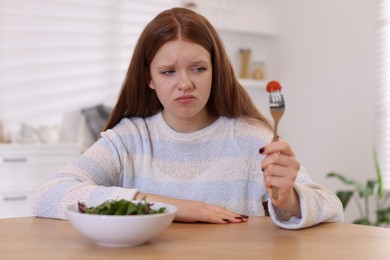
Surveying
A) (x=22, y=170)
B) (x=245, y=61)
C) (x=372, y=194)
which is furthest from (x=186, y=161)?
(x=245, y=61)

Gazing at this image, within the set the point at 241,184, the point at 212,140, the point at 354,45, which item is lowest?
the point at 241,184

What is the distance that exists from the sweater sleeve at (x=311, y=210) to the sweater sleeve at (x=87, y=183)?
359 millimetres

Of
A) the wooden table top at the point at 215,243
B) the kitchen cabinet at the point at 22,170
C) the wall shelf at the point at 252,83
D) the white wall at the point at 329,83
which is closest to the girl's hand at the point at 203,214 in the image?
the wooden table top at the point at 215,243

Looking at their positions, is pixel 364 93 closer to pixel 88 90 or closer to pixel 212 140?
pixel 88 90

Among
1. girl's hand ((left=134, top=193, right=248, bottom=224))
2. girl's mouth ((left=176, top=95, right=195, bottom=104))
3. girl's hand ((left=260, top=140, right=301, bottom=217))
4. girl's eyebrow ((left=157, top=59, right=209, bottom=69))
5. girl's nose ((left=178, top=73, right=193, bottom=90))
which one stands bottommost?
girl's hand ((left=134, top=193, right=248, bottom=224))

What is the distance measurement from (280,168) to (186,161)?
0.62 m

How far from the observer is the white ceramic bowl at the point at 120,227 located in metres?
1.02

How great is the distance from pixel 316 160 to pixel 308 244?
3.33 m

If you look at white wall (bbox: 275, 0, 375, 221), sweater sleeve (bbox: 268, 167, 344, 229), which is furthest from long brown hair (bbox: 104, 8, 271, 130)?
white wall (bbox: 275, 0, 375, 221)

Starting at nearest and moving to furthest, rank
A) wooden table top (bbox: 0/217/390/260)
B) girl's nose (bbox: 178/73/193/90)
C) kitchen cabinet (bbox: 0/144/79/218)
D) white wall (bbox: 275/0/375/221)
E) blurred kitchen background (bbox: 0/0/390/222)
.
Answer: wooden table top (bbox: 0/217/390/260) < girl's nose (bbox: 178/73/193/90) < kitchen cabinet (bbox: 0/144/79/218) < blurred kitchen background (bbox: 0/0/390/222) < white wall (bbox: 275/0/375/221)

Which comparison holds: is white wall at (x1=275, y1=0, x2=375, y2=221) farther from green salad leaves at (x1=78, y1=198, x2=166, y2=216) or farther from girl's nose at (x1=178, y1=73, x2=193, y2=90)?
green salad leaves at (x1=78, y1=198, x2=166, y2=216)

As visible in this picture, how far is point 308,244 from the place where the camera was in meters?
1.10

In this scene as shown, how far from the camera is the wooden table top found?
1.00 meters

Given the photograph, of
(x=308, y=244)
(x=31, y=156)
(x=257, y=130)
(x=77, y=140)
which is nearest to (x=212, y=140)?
(x=257, y=130)
